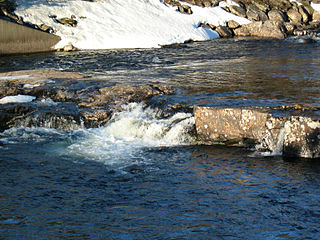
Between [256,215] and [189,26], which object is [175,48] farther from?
[256,215]

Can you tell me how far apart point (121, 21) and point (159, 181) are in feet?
75.9

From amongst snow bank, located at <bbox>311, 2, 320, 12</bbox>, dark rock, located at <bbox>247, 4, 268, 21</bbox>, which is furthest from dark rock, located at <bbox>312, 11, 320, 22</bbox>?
dark rock, located at <bbox>247, 4, 268, 21</bbox>

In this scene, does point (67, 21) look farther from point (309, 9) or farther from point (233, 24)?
point (309, 9)

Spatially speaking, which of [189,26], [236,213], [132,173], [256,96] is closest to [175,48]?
[189,26]

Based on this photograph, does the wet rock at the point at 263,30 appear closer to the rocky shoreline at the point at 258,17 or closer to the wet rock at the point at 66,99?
the rocky shoreline at the point at 258,17

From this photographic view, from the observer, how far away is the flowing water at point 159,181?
524 centimetres

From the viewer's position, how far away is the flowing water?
524cm

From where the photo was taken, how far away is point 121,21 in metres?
28.4

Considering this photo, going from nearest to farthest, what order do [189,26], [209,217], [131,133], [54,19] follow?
[209,217], [131,133], [54,19], [189,26]

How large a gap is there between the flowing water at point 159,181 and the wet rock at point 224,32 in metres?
18.0

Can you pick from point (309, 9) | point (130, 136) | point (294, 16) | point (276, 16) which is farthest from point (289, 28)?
point (130, 136)

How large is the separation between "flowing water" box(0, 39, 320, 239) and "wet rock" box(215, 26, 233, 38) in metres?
18.0

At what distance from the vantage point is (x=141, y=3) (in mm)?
31703

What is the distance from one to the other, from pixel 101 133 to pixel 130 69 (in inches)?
281
